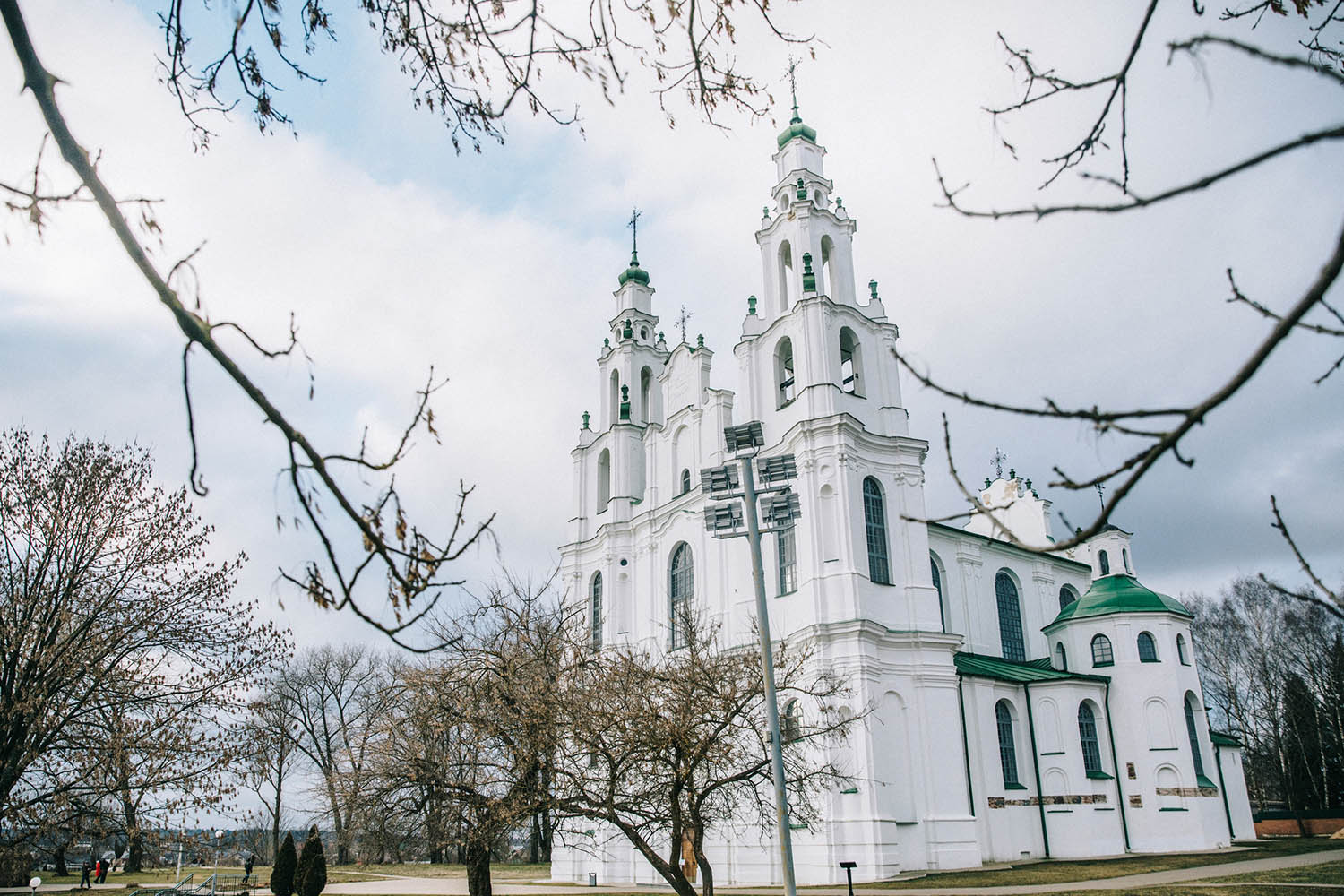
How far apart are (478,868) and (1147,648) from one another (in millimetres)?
26702

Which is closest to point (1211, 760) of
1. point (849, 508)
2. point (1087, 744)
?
point (1087, 744)

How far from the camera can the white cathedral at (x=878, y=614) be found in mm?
27578

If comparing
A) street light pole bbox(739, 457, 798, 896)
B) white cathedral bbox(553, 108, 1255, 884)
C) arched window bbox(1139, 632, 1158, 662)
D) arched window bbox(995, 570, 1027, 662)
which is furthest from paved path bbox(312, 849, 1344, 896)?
arched window bbox(995, 570, 1027, 662)

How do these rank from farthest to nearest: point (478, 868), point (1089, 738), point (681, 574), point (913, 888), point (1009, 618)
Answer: point (1009, 618) < point (681, 574) < point (1089, 738) < point (913, 888) < point (478, 868)

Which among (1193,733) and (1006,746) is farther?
(1193,733)

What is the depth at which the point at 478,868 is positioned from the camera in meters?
19.2

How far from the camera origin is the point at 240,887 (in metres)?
31.4

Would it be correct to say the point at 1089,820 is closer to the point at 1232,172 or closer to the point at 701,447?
the point at 701,447

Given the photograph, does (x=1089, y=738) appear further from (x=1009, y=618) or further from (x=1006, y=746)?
(x=1009, y=618)

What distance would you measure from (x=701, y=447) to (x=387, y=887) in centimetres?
1866

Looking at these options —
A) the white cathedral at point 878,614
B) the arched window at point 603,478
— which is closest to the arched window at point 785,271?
the white cathedral at point 878,614

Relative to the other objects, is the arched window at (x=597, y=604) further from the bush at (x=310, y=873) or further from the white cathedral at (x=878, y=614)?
the bush at (x=310, y=873)

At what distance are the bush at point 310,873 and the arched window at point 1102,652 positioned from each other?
27.5 metres

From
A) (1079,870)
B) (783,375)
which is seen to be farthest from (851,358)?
(1079,870)
